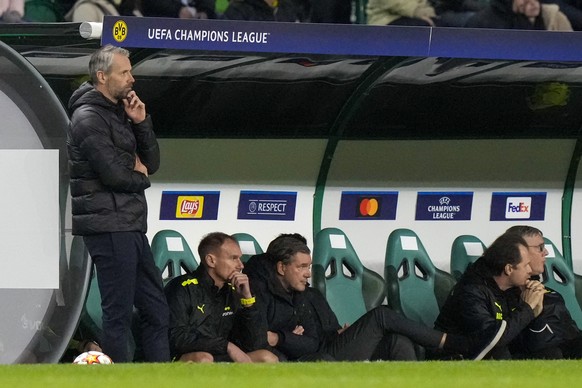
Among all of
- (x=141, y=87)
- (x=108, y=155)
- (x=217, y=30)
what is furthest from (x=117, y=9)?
(x=108, y=155)

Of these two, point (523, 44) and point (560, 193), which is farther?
point (560, 193)

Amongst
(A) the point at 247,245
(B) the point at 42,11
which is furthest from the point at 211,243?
(B) the point at 42,11

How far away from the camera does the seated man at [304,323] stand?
10.1 m

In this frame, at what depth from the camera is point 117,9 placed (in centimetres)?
1136

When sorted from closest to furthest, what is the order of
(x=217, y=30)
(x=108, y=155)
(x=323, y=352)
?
(x=108, y=155)
(x=217, y=30)
(x=323, y=352)

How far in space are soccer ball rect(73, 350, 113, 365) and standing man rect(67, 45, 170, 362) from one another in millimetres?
48

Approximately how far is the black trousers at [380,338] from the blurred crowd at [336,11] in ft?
8.20

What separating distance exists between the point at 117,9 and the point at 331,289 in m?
2.49

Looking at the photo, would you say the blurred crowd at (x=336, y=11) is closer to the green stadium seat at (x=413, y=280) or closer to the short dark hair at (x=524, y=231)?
the green stadium seat at (x=413, y=280)

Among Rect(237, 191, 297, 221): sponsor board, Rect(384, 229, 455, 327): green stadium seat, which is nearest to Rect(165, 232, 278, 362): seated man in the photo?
Answer: Rect(237, 191, 297, 221): sponsor board

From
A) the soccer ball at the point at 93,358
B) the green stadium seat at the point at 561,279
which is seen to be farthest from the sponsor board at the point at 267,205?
the soccer ball at the point at 93,358

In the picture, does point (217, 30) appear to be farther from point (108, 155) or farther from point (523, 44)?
point (523, 44)

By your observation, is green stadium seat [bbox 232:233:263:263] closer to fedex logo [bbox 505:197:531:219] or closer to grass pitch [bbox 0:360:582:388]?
fedex logo [bbox 505:197:531:219]

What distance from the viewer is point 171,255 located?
10555 mm
